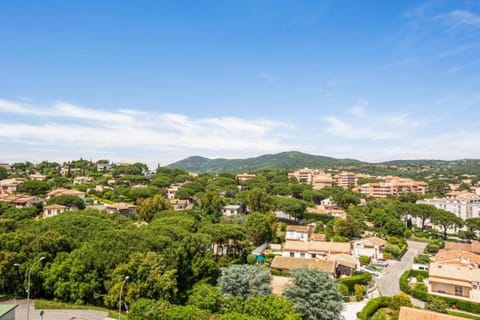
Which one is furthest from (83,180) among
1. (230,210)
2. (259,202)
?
(259,202)

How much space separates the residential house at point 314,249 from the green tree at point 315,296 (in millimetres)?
17545

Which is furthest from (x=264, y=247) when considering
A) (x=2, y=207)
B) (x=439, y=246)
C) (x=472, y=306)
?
(x=2, y=207)

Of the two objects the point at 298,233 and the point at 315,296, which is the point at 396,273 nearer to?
the point at 298,233

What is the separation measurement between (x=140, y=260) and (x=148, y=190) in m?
50.3

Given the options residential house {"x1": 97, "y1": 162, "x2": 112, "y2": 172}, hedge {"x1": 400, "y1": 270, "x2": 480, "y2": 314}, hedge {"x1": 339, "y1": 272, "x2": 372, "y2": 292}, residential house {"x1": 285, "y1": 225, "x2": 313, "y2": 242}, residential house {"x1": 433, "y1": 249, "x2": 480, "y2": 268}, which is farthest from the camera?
residential house {"x1": 97, "y1": 162, "x2": 112, "y2": 172}

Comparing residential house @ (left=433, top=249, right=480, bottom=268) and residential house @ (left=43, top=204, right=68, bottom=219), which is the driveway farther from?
residential house @ (left=43, top=204, right=68, bottom=219)

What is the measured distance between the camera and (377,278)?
3672 cm

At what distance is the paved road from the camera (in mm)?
31977

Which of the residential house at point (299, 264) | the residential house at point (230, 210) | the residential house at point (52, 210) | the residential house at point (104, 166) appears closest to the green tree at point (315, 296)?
the residential house at point (299, 264)

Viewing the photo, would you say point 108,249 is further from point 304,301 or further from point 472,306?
point 472,306

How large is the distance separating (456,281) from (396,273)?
9.54m

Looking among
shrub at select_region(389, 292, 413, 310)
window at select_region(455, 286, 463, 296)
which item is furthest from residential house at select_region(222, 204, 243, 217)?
shrub at select_region(389, 292, 413, 310)

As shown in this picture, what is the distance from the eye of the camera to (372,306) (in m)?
25.3

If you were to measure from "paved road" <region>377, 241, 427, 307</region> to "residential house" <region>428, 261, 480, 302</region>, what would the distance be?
2721mm
